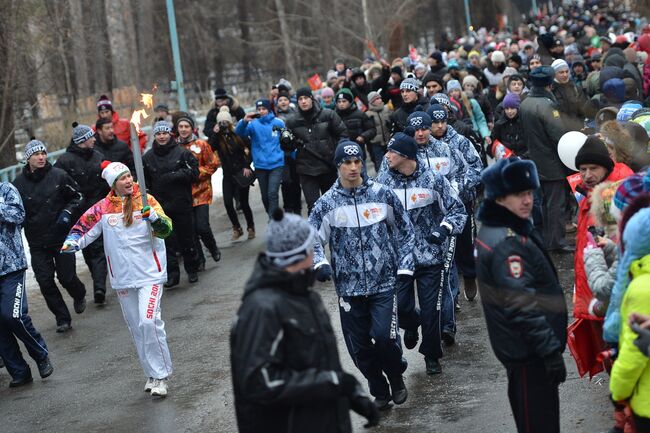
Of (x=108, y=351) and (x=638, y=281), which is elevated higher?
(x=638, y=281)

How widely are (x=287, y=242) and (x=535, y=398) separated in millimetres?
1770

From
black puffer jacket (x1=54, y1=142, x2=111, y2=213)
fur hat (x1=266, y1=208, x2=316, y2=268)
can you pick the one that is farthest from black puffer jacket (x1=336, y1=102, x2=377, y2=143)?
fur hat (x1=266, y1=208, x2=316, y2=268)

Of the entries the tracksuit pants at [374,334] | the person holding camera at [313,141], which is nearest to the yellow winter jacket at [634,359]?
the tracksuit pants at [374,334]

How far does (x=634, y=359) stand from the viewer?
5148 mm

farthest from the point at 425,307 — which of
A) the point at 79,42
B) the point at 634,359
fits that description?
the point at 79,42

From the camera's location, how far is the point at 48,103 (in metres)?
29.7

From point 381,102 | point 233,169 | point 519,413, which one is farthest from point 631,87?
point 519,413

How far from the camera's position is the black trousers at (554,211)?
12625mm

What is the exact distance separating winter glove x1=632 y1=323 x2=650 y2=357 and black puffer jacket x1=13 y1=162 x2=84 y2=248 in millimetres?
7873

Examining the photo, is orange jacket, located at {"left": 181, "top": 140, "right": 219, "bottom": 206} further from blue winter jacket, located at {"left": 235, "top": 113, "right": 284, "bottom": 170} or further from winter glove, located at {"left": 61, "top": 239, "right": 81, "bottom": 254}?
winter glove, located at {"left": 61, "top": 239, "right": 81, "bottom": 254}

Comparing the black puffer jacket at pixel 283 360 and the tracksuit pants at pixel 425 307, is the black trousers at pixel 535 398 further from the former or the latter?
the tracksuit pants at pixel 425 307

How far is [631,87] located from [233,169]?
17.9 ft

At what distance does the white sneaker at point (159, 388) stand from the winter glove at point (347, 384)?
4.65 metres

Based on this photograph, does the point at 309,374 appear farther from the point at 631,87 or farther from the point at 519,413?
the point at 631,87
